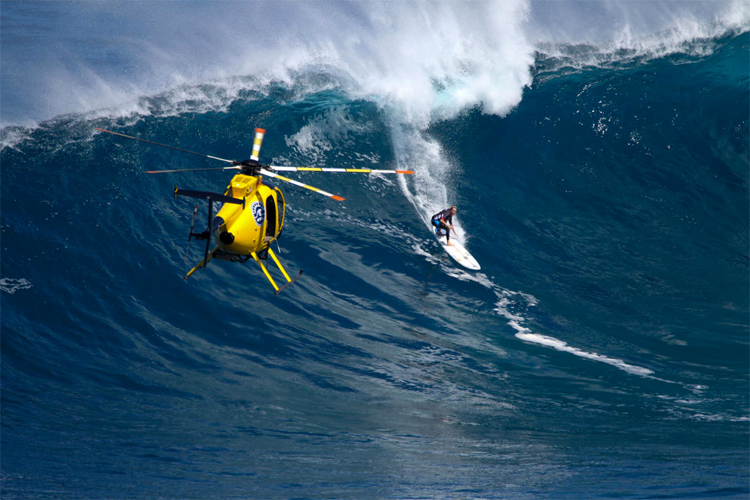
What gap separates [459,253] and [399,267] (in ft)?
4.74

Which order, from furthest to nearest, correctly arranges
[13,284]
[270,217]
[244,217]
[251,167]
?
[13,284] → [270,217] → [251,167] → [244,217]

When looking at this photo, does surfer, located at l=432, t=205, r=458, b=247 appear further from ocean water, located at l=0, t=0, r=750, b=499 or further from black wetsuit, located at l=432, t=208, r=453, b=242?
ocean water, located at l=0, t=0, r=750, b=499

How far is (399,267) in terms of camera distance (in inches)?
510

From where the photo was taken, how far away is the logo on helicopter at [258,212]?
8492 mm

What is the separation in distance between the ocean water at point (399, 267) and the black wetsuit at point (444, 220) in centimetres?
61

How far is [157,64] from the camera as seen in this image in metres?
19.7

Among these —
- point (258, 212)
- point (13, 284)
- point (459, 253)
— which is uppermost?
point (459, 253)

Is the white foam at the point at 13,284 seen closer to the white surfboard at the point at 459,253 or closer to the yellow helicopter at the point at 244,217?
the yellow helicopter at the point at 244,217

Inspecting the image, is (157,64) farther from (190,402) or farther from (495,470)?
(495,470)

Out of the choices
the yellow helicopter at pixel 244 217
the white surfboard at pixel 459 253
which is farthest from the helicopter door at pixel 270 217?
the white surfboard at pixel 459 253

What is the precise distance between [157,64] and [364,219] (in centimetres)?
1050

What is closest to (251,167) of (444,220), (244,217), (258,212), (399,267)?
(258,212)

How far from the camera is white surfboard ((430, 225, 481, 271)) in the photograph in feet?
42.9

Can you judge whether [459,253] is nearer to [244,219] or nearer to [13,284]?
[244,219]
